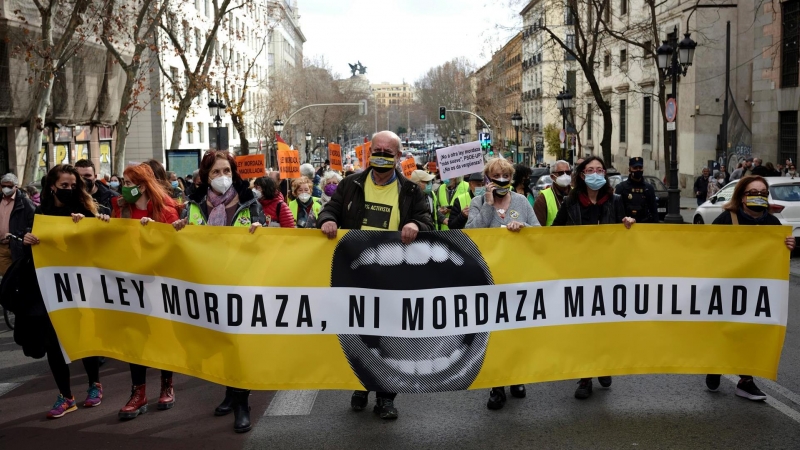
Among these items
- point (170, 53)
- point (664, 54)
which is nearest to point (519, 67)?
point (170, 53)

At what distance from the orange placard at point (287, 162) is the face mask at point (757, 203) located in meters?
10.5

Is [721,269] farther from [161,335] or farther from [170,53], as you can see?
[170,53]

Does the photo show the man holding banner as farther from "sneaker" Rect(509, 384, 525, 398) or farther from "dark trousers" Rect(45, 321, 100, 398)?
"dark trousers" Rect(45, 321, 100, 398)

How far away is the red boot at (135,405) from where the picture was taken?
6.19 metres

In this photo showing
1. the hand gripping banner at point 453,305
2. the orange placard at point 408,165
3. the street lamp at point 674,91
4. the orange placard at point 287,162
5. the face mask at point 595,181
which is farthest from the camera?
the street lamp at point 674,91

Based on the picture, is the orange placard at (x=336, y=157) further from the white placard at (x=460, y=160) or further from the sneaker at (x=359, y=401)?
the sneaker at (x=359, y=401)

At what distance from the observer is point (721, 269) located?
5879mm

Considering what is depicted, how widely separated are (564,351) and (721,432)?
111 cm

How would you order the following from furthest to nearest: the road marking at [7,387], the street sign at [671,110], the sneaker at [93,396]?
the street sign at [671,110]
the road marking at [7,387]
the sneaker at [93,396]

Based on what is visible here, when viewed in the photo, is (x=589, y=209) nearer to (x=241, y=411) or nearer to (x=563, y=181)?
(x=563, y=181)

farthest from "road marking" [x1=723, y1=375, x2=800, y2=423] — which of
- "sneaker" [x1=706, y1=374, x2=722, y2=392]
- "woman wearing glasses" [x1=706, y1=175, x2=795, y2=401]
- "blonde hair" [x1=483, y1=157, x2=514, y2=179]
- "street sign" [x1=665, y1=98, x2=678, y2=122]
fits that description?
"street sign" [x1=665, y1=98, x2=678, y2=122]

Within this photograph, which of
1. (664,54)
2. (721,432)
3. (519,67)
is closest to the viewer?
(721,432)

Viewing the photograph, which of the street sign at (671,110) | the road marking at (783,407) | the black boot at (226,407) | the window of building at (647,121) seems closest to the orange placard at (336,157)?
the street sign at (671,110)

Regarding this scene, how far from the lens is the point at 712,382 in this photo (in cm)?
659
